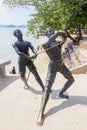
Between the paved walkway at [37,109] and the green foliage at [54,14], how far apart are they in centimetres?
1664

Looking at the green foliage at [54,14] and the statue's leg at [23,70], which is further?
the green foliage at [54,14]

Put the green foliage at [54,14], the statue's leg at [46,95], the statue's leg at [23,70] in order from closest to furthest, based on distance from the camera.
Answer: the statue's leg at [46,95] → the statue's leg at [23,70] → the green foliage at [54,14]

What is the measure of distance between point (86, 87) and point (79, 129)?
2.40 m

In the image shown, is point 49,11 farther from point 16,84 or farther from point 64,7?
point 16,84

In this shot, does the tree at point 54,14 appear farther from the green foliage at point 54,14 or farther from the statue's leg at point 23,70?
the statue's leg at point 23,70

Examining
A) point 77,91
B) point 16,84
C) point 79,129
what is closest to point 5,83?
point 16,84

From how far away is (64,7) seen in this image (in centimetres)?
2400

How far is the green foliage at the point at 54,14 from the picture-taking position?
78.3 feet

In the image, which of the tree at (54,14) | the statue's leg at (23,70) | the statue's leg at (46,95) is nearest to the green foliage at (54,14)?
the tree at (54,14)

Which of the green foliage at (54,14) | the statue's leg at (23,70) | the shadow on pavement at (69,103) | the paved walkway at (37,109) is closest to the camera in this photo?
the paved walkway at (37,109)

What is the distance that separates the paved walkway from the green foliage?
16.6 metres

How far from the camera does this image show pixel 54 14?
82.9 ft

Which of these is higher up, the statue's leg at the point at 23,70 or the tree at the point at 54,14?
the statue's leg at the point at 23,70

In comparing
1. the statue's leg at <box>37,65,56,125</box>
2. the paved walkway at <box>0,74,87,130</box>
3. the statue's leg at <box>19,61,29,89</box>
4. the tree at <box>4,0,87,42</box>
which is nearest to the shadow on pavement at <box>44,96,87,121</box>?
the paved walkway at <box>0,74,87,130</box>
